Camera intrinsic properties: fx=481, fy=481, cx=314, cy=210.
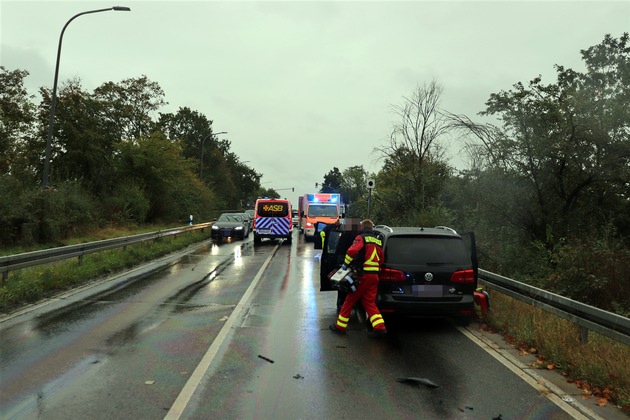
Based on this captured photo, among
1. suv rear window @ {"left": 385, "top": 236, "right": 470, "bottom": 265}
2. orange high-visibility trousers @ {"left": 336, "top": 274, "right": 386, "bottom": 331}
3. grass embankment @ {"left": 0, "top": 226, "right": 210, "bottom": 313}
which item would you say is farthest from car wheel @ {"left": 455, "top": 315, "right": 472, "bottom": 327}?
grass embankment @ {"left": 0, "top": 226, "right": 210, "bottom": 313}

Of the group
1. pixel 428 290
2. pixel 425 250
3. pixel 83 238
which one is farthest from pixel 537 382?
pixel 83 238

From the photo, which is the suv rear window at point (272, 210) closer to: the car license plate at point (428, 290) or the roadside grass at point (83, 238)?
the roadside grass at point (83, 238)

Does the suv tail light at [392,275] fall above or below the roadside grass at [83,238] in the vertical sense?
above

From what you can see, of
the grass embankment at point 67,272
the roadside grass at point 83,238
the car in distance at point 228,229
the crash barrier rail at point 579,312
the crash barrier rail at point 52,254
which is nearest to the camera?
the crash barrier rail at point 579,312

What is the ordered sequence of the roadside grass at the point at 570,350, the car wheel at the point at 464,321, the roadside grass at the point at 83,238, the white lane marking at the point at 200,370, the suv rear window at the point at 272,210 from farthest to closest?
the suv rear window at the point at 272,210, the roadside grass at the point at 83,238, the car wheel at the point at 464,321, the roadside grass at the point at 570,350, the white lane marking at the point at 200,370

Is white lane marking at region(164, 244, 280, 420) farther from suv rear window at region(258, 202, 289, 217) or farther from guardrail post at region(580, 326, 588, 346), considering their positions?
suv rear window at region(258, 202, 289, 217)

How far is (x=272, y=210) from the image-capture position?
26.3 m

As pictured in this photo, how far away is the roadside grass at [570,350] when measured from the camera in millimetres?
4684

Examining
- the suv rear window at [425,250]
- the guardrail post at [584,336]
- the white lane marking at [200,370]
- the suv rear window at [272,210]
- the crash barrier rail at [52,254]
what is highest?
the suv rear window at [272,210]

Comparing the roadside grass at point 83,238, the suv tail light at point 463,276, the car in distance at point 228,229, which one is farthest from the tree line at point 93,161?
the suv tail light at point 463,276

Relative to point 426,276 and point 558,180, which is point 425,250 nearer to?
point 426,276

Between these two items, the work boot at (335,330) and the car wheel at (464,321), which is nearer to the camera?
the work boot at (335,330)

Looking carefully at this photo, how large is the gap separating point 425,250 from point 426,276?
414 millimetres

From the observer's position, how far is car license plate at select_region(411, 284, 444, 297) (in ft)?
22.7
